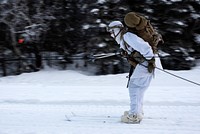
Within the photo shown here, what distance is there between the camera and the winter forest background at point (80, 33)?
12156 mm

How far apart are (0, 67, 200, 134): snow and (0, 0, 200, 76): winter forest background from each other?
105 inches

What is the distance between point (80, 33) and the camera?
13.2 metres

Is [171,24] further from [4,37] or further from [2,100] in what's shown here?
[2,100]

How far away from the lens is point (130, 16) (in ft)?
17.5

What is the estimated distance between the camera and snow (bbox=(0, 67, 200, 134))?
5297 mm

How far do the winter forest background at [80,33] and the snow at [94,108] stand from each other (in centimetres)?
266

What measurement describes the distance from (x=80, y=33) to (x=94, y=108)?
6.87 m

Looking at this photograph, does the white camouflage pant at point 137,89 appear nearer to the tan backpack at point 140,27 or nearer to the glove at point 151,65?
the glove at point 151,65

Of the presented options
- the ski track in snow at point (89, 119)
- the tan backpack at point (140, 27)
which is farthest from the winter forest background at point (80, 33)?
the tan backpack at point (140, 27)

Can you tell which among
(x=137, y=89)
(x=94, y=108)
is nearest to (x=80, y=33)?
(x=94, y=108)

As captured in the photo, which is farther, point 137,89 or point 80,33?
point 80,33

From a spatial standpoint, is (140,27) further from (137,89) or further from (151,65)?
(137,89)

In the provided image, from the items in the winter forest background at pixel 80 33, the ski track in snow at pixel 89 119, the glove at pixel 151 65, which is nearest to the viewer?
the ski track in snow at pixel 89 119

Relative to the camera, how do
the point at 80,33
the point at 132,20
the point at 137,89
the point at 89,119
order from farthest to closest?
the point at 80,33 < the point at 89,119 < the point at 137,89 < the point at 132,20
